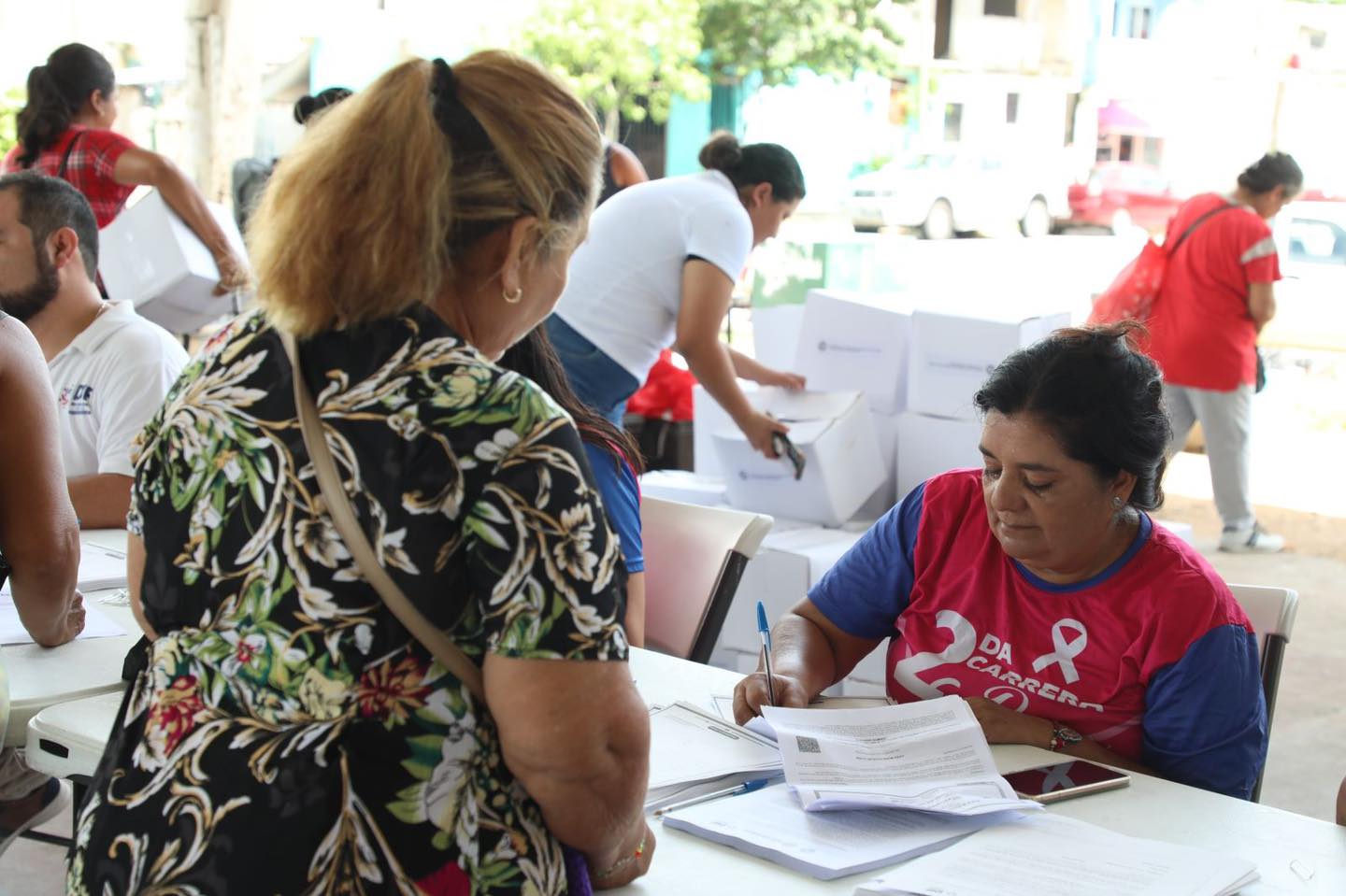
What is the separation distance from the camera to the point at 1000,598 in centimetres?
182

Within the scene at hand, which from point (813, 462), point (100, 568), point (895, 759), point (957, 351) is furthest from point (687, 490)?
point (895, 759)

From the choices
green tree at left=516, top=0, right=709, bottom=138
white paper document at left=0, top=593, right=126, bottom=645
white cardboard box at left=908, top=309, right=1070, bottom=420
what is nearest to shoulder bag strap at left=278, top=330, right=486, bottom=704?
white paper document at left=0, top=593, right=126, bottom=645

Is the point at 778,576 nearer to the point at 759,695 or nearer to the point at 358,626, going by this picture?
the point at 759,695

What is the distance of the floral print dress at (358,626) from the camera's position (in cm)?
93

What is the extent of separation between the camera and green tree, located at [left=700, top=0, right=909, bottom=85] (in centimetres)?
1717

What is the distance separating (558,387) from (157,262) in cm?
232

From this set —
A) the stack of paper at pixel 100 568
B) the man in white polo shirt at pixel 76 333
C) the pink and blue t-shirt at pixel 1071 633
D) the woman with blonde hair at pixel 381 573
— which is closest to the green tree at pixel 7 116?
the man in white polo shirt at pixel 76 333

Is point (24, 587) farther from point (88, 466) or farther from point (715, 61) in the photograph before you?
point (715, 61)

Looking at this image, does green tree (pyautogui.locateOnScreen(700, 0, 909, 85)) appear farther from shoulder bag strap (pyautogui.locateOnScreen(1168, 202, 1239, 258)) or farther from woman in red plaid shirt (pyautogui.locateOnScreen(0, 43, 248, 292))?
woman in red plaid shirt (pyautogui.locateOnScreen(0, 43, 248, 292))

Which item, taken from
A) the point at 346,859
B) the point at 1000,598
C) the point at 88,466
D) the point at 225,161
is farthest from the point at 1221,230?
the point at 225,161

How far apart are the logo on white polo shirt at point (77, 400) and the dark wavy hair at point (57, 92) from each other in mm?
1614

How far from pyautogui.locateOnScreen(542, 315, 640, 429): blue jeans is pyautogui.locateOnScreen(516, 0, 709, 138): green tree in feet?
43.7

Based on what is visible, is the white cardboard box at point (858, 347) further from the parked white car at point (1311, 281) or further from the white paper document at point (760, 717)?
the parked white car at point (1311, 281)

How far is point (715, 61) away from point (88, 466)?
636 inches
